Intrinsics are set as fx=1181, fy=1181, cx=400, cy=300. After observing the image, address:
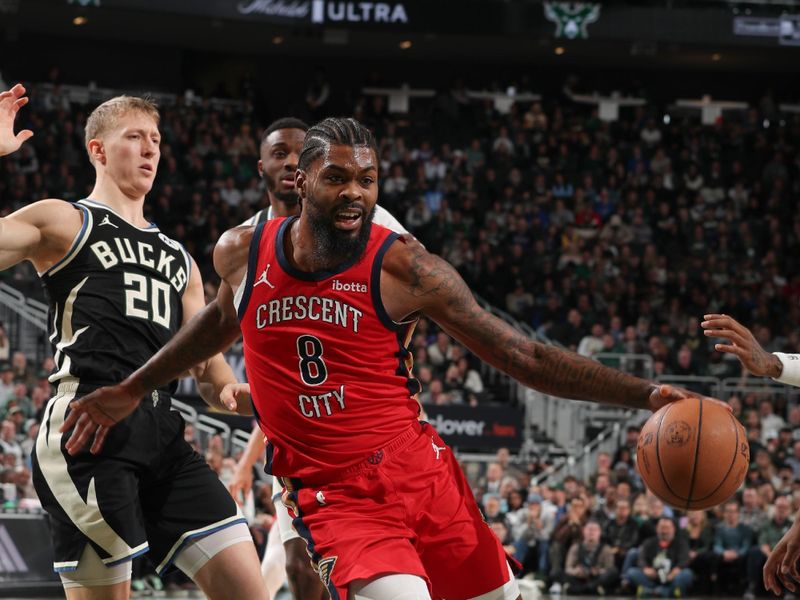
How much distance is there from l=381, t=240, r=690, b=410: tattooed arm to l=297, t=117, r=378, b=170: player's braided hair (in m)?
0.37

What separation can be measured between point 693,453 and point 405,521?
3.11 ft

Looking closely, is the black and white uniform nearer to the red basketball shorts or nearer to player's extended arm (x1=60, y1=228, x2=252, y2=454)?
player's extended arm (x1=60, y1=228, x2=252, y2=454)

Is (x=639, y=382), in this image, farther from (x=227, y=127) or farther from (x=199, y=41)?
(x=199, y=41)

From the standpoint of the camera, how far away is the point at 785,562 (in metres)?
4.71

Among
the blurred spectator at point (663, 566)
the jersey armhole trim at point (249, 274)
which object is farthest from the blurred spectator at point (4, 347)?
the jersey armhole trim at point (249, 274)

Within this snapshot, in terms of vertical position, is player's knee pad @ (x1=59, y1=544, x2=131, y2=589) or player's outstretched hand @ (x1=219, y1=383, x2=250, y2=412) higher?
player's outstretched hand @ (x1=219, y1=383, x2=250, y2=412)

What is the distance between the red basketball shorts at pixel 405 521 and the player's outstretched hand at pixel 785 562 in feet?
4.52

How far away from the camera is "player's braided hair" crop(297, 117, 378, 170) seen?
12.9ft

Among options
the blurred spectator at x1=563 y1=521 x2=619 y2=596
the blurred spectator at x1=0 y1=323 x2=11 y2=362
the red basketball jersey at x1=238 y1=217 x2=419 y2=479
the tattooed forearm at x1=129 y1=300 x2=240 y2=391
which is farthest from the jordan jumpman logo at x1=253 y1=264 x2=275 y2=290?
the blurred spectator at x1=0 y1=323 x2=11 y2=362

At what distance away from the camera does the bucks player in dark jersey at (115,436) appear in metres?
4.46

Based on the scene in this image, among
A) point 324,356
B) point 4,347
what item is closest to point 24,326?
point 4,347

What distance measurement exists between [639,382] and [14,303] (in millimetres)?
13438

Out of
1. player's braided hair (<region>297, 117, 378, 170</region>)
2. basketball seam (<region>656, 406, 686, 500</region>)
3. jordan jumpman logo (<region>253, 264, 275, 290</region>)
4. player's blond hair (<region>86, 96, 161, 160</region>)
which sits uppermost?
player's blond hair (<region>86, 96, 161, 160</region>)

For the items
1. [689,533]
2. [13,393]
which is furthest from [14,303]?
[689,533]
